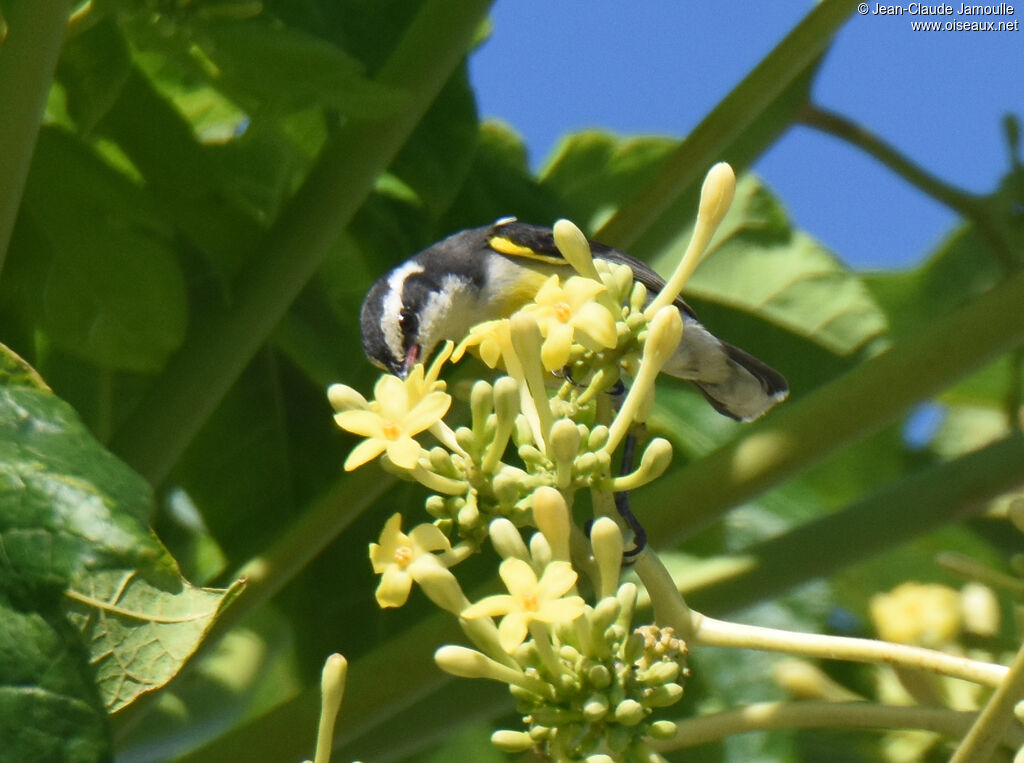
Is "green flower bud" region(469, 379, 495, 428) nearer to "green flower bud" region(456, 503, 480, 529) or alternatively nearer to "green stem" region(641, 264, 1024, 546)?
"green flower bud" region(456, 503, 480, 529)

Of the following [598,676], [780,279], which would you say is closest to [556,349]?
[598,676]

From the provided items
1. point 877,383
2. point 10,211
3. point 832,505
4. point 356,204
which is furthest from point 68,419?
point 832,505

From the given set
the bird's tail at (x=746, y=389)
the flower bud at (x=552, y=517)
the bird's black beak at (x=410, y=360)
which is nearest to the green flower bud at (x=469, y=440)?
the flower bud at (x=552, y=517)

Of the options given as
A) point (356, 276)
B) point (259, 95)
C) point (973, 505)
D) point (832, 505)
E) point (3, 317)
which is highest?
point (973, 505)

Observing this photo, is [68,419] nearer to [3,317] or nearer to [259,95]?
[259,95]

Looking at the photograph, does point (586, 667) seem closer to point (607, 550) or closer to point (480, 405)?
point (607, 550)
